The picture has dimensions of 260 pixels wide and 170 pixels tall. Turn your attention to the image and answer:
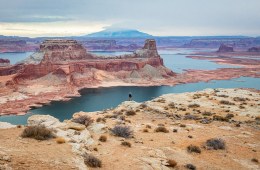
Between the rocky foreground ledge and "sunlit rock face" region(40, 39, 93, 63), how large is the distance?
73.6 m

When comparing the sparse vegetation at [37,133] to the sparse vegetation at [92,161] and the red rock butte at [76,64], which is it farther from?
the red rock butte at [76,64]

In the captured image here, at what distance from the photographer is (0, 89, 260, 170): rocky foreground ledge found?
45.6 ft

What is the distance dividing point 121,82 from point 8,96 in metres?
39.0

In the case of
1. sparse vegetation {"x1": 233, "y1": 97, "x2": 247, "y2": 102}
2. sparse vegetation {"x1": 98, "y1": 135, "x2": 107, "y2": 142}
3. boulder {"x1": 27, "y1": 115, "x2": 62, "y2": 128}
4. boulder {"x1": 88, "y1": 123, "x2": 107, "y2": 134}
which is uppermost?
boulder {"x1": 27, "y1": 115, "x2": 62, "y2": 128}

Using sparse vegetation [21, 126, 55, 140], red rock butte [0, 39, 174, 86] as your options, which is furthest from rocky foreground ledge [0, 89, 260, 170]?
red rock butte [0, 39, 174, 86]

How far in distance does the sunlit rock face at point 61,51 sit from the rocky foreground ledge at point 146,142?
73.6m

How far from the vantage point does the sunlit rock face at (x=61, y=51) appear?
3898 inches

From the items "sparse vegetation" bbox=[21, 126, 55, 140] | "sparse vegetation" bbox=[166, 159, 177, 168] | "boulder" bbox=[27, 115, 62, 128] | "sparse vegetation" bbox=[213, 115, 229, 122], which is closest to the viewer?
"sparse vegetation" bbox=[21, 126, 55, 140]

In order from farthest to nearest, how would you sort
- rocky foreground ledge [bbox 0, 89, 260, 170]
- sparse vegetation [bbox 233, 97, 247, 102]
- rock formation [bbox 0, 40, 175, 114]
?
1. rock formation [bbox 0, 40, 175, 114]
2. sparse vegetation [bbox 233, 97, 247, 102]
3. rocky foreground ledge [bbox 0, 89, 260, 170]

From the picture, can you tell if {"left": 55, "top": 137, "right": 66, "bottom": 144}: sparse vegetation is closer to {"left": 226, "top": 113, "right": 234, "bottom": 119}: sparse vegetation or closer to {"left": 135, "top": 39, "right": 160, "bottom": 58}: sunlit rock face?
{"left": 226, "top": 113, "right": 234, "bottom": 119}: sparse vegetation

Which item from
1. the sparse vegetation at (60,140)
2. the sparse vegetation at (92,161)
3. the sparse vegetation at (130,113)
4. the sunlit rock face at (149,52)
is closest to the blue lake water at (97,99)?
the sunlit rock face at (149,52)

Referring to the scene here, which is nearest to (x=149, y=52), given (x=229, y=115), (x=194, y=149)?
(x=229, y=115)

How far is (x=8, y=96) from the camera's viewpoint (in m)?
73.5

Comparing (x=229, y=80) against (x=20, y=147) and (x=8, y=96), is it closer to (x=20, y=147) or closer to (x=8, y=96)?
(x=8, y=96)
